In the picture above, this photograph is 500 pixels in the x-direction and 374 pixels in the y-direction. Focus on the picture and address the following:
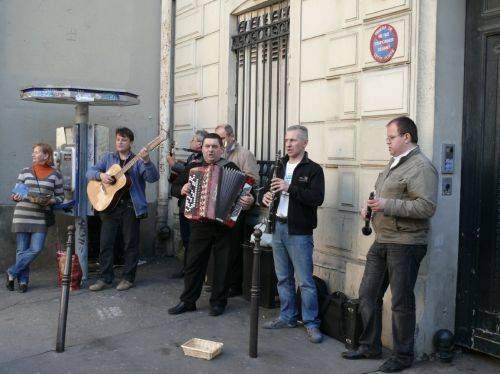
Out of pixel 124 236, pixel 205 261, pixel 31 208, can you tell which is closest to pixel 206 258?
pixel 205 261

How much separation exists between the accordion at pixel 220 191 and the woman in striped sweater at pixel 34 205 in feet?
7.28

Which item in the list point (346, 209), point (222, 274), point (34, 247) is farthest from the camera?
point (34, 247)

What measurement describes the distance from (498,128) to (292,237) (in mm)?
1928

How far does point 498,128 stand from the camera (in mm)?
4840

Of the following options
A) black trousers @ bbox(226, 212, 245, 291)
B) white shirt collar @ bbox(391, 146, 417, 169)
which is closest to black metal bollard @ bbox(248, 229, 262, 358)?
white shirt collar @ bbox(391, 146, 417, 169)

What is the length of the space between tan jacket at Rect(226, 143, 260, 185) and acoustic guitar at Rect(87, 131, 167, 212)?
31.8 inches

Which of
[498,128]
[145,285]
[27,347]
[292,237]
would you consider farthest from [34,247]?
[498,128]

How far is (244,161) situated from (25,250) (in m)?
2.77

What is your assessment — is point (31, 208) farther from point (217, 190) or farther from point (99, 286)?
point (217, 190)

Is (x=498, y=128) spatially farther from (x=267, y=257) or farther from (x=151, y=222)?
(x=151, y=222)

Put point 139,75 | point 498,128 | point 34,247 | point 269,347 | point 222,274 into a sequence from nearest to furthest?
point 498,128 < point 269,347 < point 222,274 < point 34,247 < point 139,75

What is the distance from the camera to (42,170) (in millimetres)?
7137

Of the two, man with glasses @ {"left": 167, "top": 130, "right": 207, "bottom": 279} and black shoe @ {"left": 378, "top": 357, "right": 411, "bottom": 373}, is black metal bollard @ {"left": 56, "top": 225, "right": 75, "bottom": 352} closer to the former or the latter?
man with glasses @ {"left": 167, "top": 130, "right": 207, "bottom": 279}

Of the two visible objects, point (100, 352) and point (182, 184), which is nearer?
point (100, 352)
